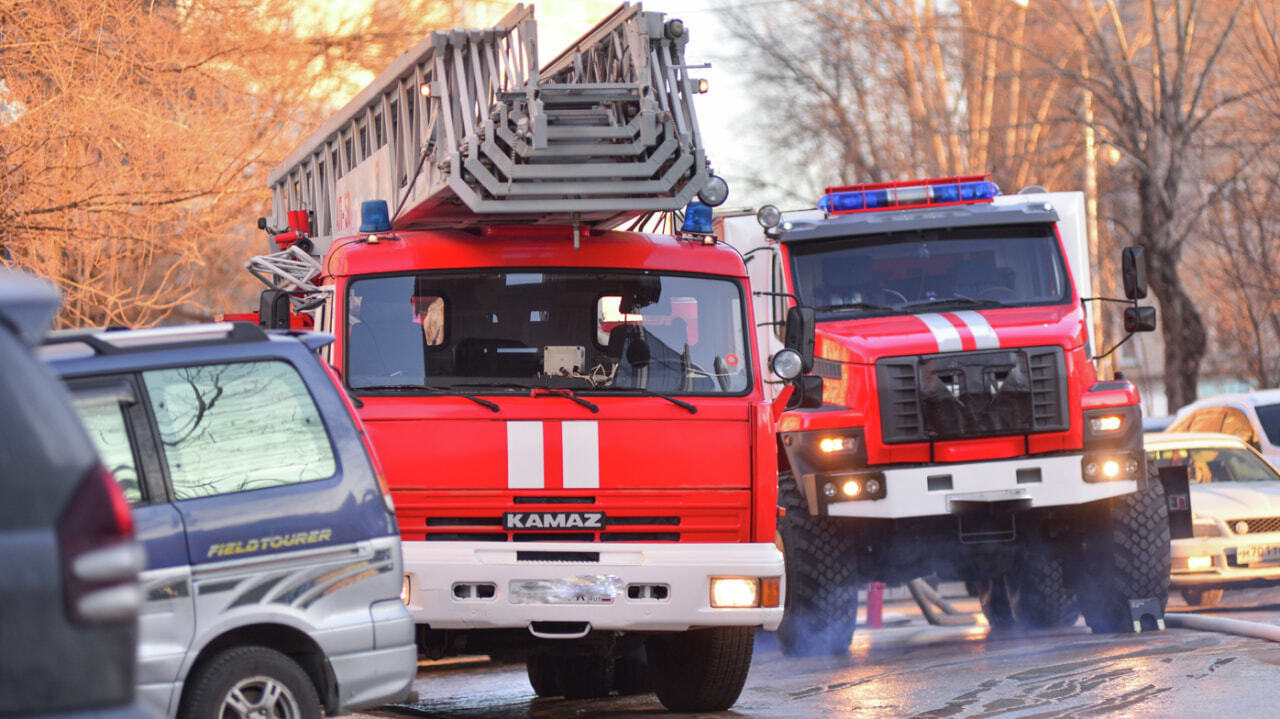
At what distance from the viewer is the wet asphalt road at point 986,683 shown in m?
9.63

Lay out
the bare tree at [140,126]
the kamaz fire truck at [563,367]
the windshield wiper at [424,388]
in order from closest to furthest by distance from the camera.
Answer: the kamaz fire truck at [563,367]
the windshield wiper at [424,388]
the bare tree at [140,126]

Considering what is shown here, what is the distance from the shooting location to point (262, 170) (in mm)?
17234

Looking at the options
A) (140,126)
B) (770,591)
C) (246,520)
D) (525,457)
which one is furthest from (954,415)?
(140,126)

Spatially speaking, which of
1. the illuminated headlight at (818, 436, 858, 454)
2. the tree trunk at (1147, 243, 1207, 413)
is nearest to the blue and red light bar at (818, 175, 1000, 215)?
the illuminated headlight at (818, 436, 858, 454)

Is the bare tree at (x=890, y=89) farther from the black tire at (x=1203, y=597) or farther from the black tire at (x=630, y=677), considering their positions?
the black tire at (x=630, y=677)

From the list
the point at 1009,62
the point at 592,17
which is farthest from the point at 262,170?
the point at 592,17

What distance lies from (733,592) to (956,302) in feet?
15.3

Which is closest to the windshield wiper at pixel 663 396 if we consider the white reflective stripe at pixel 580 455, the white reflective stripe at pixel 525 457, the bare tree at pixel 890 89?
the white reflective stripe at pixel 580 455

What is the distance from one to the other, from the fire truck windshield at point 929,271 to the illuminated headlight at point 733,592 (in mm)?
4393

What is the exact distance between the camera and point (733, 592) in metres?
9.17

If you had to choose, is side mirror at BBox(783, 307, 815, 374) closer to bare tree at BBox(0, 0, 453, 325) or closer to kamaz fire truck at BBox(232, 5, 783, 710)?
kamaz fire truck at BBox(232, 5, 783, 710)

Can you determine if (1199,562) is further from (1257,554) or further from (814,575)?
(814,575)

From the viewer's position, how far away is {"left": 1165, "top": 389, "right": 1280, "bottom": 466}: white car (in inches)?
748

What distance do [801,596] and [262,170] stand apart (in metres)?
7.35
